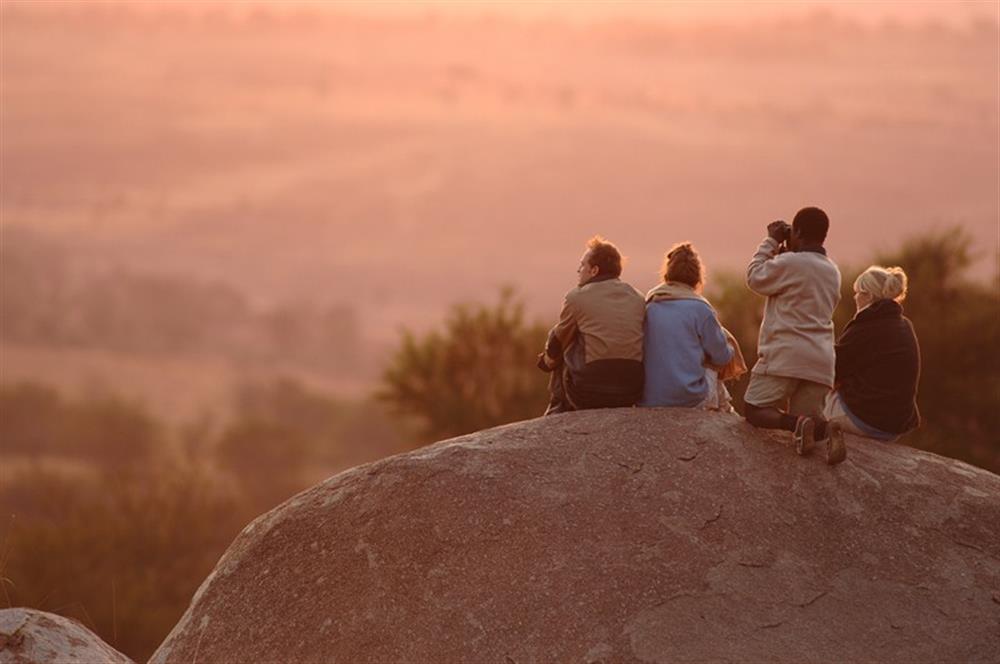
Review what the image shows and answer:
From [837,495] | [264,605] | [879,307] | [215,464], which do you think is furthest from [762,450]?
[215,464]

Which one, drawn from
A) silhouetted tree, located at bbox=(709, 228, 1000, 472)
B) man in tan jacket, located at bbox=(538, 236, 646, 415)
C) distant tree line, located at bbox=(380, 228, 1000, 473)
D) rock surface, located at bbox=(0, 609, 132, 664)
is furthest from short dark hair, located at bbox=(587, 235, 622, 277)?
distant tree line, located at bbox=(380, 228, 1000, 473)

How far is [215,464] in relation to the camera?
78.4 metres

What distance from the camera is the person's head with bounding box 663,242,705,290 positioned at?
35.8ft

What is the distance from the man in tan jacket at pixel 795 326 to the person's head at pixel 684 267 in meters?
0.44

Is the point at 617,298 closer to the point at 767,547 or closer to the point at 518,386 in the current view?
the point at 767,547

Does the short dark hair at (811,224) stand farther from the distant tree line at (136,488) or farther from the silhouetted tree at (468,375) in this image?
the silhouetted tree at (468,375)

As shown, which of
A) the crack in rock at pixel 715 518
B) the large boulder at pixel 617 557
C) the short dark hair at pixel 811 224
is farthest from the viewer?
the short dark hair at pixel 811 224

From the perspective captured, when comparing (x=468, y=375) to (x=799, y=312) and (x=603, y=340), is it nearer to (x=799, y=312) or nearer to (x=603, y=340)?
(x=603, y=340)

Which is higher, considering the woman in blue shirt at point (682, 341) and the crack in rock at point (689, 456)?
the woman in blue shirt at point (682, 341)

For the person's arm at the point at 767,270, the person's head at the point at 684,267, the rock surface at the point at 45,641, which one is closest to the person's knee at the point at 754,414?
the person's arm at the point at 767,270

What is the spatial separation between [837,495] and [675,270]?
6.69 ft

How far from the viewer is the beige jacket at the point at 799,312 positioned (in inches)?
409

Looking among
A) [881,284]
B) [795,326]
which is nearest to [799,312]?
[795,326]

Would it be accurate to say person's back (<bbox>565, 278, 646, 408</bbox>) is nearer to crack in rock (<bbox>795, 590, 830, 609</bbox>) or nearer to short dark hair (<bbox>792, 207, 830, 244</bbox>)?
short dark hair (<bbox>792, 207, 830, 244</bbox>)
